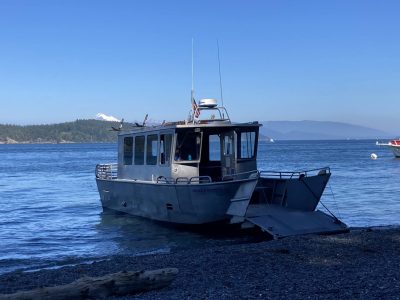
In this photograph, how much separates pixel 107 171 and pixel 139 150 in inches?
131

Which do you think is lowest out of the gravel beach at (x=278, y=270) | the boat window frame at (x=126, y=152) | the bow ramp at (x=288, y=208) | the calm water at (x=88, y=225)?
the calm water at (x=88, y=225)

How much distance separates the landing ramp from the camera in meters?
15.0

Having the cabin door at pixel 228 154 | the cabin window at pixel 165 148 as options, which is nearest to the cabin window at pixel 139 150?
the cabin window at pixel 165 148

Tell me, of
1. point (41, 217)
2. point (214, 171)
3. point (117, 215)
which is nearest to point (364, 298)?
point (214, 171)

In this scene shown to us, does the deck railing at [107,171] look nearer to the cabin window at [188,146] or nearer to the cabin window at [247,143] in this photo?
the cabin window at [188,146]

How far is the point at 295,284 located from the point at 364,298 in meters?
1.40

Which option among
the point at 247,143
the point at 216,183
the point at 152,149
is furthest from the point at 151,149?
the point at 216,183

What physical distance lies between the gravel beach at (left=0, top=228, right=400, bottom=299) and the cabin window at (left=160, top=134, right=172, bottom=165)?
4.33 metres

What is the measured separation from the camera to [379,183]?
35.8 m

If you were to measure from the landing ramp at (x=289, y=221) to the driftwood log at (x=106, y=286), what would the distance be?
6.03 meters

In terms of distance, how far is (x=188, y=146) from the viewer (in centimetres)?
1714

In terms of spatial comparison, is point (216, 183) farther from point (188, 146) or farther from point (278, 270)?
point (278, 270)

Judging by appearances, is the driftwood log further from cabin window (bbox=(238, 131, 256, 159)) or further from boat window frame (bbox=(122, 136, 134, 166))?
boat window frame (bbox=(122, 136, 134, 166))

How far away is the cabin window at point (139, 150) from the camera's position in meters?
19.0
